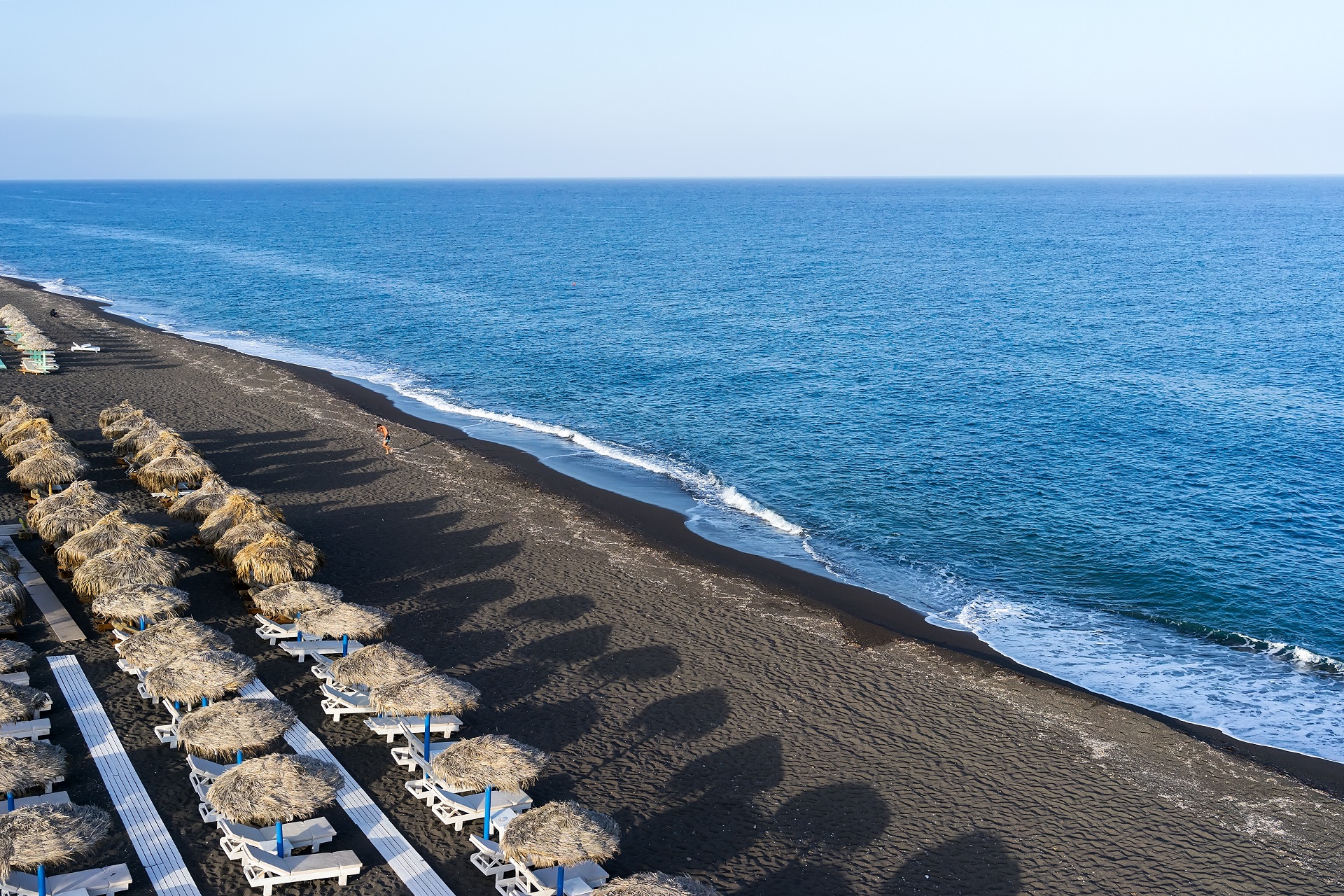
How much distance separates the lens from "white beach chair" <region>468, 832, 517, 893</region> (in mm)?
14469

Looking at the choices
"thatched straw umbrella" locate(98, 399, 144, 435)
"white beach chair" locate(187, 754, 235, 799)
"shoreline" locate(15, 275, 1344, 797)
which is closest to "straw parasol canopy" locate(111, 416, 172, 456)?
"thatched straw umbrella" locate(98, 399, 144, 435)

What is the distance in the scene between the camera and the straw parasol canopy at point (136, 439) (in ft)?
104

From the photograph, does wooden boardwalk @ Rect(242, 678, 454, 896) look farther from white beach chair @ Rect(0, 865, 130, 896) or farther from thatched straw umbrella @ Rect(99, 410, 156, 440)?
thatched straw umbrella @ Rect(99, 410, 156, 440)

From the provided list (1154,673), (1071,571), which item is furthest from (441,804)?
(1071,571)

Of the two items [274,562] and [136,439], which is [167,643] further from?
[136,439]

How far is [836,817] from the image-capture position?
17.1 meters

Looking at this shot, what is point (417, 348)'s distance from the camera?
203 feet

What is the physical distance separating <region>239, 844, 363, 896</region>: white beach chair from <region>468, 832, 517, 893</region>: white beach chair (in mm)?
1776

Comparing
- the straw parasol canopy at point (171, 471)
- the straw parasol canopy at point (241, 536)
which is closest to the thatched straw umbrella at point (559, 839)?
the straw parasol canopy at point (241, 536)

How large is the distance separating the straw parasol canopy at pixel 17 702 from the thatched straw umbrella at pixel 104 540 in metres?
5.47

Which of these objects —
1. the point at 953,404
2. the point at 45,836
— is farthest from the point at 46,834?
the point at 953,404

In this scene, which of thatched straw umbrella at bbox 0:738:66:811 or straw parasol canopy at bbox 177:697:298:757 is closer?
thatched straw umbrella at bbox 0:738:66:811

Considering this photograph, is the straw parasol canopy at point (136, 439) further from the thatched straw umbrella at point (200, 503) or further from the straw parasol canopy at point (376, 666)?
the straw parasol canopy at point (376, 666)

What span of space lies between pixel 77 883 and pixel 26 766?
7.83 ft
